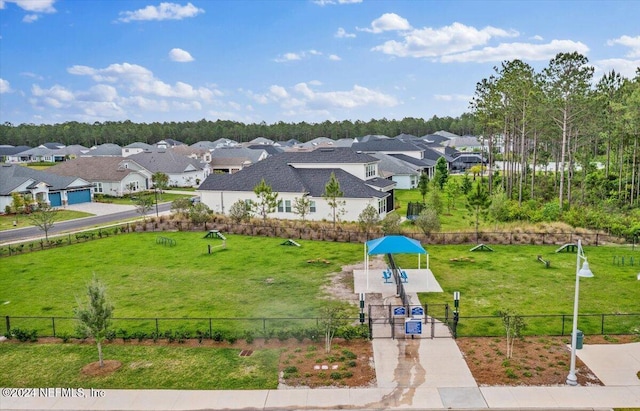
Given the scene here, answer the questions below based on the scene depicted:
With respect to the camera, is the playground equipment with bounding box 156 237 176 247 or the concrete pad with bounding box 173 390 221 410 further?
the playground equipment with bounding box 156 237 176 247

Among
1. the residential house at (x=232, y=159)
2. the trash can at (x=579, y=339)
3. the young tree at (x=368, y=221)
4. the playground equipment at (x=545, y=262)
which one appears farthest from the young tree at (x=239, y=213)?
the residential house at (x=232, y=159)

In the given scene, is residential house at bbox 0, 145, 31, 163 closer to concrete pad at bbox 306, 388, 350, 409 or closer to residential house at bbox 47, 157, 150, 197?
residential house at bbox 47, 157, 150, 197

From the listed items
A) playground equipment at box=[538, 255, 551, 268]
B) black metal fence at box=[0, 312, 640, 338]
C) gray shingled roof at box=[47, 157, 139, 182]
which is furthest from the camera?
gray shingled roof at box=[47, 157, 139, 182]

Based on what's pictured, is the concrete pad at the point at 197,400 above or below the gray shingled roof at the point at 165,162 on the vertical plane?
below

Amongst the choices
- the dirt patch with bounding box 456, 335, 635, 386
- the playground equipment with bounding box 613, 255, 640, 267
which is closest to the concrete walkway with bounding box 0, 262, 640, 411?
→ the dirt patch with bounding box 456, 335, 635, 386

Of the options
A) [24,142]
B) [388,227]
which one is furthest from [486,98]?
[24,142]

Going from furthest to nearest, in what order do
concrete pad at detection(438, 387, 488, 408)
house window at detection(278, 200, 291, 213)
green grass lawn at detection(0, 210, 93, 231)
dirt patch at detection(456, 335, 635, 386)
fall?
green grass lawn at detection(0, 210, 93, 231) → house window at detection(278, 200, 291, 213) → dirt patch at detection(456, 335, 635, 386) → concrete pad at detection(438, 387, 488, 408)

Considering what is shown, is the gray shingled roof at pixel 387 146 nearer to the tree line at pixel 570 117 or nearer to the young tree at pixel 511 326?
the tree line at pixel 570 117
